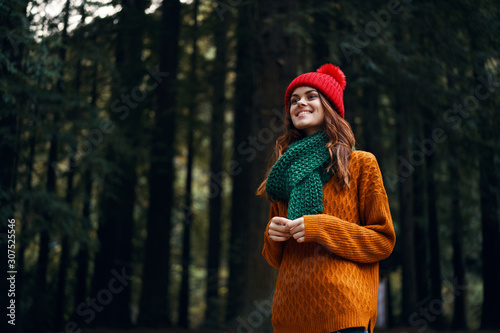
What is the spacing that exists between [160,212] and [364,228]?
9439 millimetres

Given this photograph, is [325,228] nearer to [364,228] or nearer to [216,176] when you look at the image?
[364,228]

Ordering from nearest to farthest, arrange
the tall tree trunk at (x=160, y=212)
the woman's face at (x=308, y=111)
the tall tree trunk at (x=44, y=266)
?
the woman's face at (x=308, y=111)
the tall tree trunk at (x=44, y=266)
the tall tree trunk at (x=160, y=212)

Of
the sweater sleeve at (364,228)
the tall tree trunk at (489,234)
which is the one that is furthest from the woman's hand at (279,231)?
the tall tree trunk at (489,234)

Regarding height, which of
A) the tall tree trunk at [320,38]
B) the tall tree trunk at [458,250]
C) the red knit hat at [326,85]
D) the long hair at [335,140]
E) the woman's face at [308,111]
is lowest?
the tall tree trunk at [458,250]

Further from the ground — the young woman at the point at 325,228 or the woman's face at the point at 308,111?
the woman's face at the point at 308,111

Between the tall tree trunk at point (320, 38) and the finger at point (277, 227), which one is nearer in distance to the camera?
the finger at point (277, 227)

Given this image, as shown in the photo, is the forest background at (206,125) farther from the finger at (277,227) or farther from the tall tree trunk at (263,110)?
the finger at (277,227)

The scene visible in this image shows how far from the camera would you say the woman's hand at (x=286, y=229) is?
7.68 feet

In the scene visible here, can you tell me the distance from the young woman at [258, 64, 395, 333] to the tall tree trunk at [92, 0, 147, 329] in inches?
317

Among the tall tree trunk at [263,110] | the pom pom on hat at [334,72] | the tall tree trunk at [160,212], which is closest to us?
the pom pom on hat at [334,72]

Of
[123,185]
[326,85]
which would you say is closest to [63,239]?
[123,185]

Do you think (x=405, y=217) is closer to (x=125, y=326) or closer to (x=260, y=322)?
(x=260, y=322)

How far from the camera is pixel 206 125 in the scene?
44.5ft

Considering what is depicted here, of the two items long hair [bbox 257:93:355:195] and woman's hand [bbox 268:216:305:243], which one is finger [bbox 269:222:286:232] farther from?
long hair [bbox 257:93:355:195]
